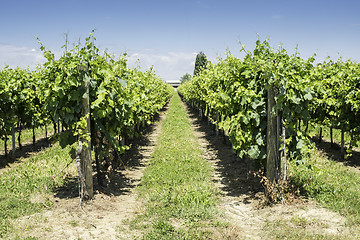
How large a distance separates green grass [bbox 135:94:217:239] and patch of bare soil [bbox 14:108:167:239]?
34cm

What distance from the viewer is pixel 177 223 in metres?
5.51

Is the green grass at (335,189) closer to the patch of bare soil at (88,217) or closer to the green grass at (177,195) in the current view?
the green grass at (177,195)

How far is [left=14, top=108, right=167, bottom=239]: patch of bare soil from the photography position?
16.8ft

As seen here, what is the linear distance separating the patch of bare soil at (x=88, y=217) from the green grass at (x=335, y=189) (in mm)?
3776

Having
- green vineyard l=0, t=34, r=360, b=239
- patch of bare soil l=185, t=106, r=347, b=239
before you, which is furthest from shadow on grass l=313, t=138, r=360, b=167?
patch of bare soil l=185, t=106, r=347, b=239

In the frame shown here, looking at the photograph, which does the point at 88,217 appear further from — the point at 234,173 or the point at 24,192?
the point at 234,173

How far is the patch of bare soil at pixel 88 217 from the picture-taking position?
5105mm

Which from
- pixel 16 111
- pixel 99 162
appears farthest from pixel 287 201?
pixel 16 111

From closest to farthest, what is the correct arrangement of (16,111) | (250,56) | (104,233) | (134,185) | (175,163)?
(104,233), (250,56), (134,185), (175,163), (16,111)

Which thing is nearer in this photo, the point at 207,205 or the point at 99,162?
the point at 207,205

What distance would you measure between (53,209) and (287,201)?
15.7ft

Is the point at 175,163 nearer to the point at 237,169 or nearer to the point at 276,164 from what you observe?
the point at 237,169

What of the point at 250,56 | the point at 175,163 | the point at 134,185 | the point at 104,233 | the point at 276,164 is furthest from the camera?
the point at 175,163

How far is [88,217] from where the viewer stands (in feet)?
19.0
